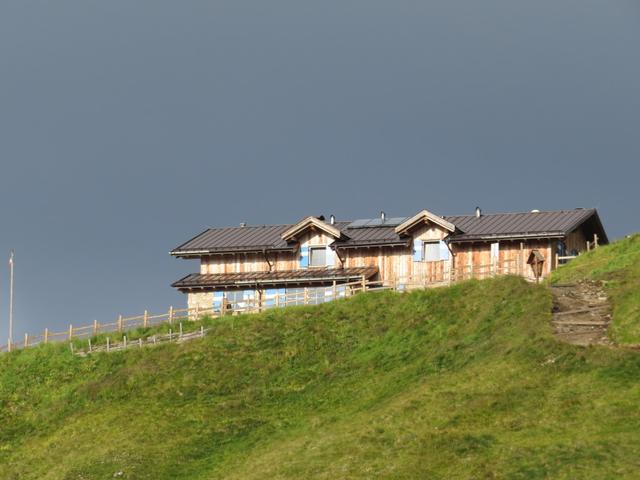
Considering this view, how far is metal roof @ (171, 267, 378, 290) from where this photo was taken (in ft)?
280

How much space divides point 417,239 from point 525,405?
33568 millimetres

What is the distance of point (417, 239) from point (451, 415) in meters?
33.1

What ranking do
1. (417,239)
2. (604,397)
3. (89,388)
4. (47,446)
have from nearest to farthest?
(604,397) → (47,446) → (89,388) → (417,239)

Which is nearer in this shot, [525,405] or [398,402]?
[525,405]

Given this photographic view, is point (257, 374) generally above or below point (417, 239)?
below

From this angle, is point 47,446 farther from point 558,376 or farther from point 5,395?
point 558,376

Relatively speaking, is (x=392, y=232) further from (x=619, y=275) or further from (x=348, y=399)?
Result: (x=348, y=399)

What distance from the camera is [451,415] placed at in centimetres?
5269

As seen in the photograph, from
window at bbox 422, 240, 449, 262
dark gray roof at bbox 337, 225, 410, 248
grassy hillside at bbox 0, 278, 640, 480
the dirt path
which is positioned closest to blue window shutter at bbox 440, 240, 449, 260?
window at bbox 422, 240, 449, 262

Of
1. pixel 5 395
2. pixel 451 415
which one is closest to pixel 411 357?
pixel 451 415

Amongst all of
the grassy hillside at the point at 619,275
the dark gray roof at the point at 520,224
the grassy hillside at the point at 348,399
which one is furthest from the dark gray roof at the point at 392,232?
the grassy hillside at the point at 348,399

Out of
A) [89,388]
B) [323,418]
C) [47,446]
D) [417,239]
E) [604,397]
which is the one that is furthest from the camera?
[417,239]

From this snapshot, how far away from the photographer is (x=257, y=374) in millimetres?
68375

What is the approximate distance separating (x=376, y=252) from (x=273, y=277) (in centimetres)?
666
